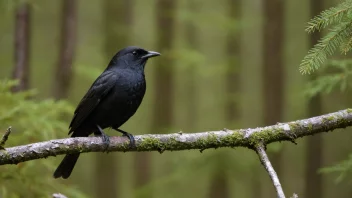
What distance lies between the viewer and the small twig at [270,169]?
10.4 feet

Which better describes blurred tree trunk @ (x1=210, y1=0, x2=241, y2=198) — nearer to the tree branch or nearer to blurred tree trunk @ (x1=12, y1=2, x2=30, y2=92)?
blurred tree trunk @ (x1=12, y1=2, x2=30, y2=92)

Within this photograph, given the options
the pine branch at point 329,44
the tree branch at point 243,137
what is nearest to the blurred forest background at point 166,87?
the tree branch at point 243,137

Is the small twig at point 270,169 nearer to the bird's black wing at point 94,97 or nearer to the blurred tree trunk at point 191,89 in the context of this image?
the bird's black wing at point 94,97

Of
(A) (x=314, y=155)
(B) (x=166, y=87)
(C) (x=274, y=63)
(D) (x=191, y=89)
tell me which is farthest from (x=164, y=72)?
(D) (x=191, y=89)

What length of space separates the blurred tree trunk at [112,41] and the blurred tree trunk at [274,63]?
384 centimetres

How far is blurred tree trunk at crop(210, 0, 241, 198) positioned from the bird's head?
530 centimetres

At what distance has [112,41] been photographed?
12531mm

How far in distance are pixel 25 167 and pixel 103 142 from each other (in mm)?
1401

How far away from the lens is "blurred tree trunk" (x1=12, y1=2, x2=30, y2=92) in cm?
768

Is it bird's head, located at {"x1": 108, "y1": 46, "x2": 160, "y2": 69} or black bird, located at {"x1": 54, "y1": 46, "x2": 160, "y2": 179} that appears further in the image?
bird's head, located at {"x1": 108, "y1": 46, "x2": 160, "y2": 69}

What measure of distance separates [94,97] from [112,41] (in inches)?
280

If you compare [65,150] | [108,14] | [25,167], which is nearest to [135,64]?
[25,167]

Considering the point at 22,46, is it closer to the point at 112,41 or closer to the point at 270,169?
the point at 112,41

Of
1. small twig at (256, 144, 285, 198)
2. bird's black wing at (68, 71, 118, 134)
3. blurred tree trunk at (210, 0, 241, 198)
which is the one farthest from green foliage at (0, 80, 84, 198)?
blurred tree trunk at (210, 0, 241, 198)
